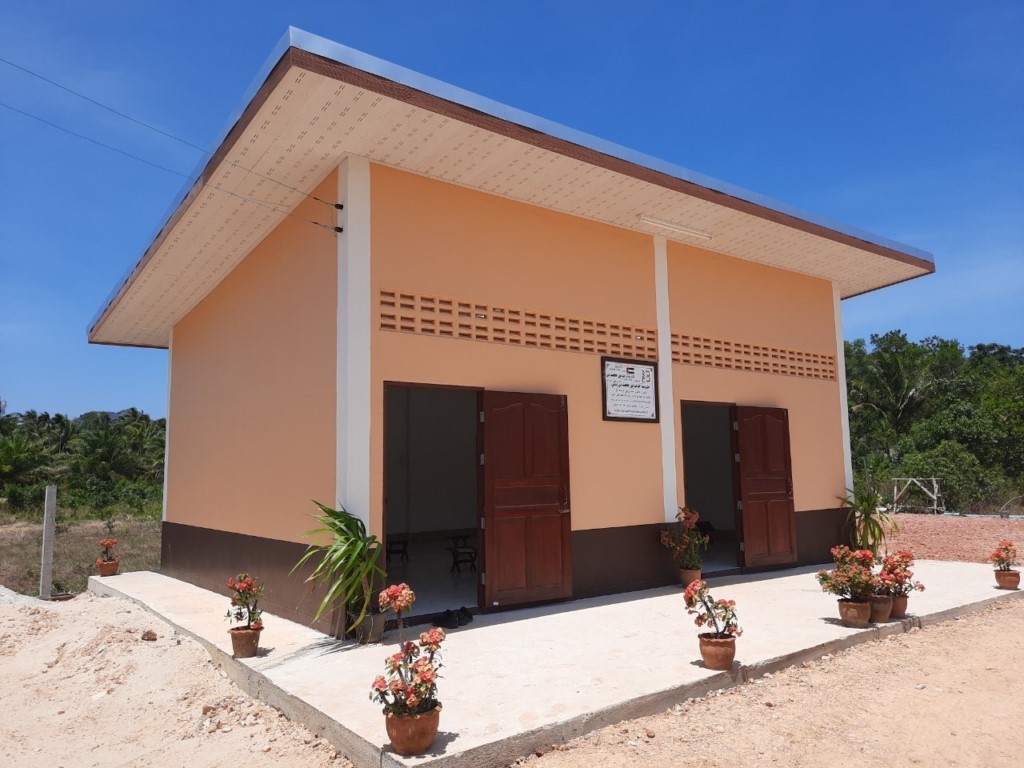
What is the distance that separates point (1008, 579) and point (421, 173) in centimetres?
761

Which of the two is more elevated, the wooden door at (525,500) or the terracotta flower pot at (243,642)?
the wooden door at (525,500)

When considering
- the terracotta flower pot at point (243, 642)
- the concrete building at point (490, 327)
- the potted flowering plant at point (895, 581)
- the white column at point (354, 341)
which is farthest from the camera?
the potted flowering plant at point (895, 581)

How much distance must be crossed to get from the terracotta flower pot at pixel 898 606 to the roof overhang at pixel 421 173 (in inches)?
165

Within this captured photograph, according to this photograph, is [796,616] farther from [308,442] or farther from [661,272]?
[308,442]

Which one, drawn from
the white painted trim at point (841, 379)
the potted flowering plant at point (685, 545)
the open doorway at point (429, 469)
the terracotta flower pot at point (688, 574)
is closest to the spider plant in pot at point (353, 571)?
the potted flowering plant at point (685, 545)

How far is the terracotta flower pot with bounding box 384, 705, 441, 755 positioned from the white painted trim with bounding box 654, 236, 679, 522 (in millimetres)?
5173

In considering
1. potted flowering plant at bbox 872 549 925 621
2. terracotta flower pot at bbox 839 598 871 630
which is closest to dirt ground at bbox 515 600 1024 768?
terracotta flower pot at bbox 839 598 871 630

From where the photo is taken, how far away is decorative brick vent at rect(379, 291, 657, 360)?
6.43 m

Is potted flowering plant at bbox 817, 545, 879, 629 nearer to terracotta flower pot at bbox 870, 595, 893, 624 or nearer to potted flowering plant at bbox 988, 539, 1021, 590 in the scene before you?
terracotta flower pot at bbox 870, 595, 893, 624

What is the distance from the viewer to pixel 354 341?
6.02 metres

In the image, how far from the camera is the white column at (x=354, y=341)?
19.3 ft

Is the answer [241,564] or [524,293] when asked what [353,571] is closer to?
[241,564]

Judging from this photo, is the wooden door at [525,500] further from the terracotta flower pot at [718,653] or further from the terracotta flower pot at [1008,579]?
the terracotta flower pot at [1008,579]

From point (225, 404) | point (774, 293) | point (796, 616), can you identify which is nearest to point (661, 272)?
point (774, 293)
